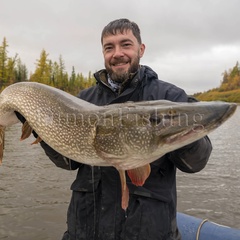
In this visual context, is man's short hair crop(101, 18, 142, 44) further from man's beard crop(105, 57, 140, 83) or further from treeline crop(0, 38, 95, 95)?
treeline crop(0, 38, 95, 95)

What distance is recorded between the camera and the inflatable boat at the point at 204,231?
3.26 m

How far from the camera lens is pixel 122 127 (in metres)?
2.09

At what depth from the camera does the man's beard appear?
262 centimetres

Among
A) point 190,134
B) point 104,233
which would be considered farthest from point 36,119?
point 190,134

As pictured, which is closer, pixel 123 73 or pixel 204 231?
pixel 123 73

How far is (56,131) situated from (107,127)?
495 millimetres

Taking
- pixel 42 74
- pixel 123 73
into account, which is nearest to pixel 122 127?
pixel 123 73

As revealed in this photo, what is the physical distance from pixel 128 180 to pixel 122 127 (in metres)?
0.45

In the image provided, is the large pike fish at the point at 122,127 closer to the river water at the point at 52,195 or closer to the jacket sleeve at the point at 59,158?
the jacket sleeve at the point at 59,158

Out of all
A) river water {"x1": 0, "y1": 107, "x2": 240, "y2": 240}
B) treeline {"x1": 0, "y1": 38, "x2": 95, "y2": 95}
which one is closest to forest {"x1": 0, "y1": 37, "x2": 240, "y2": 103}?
treeline {"x1": 0, "y1": 38, "x2": 95, "y2": 95}

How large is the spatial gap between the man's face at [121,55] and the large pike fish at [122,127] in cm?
48

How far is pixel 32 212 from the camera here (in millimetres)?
5844

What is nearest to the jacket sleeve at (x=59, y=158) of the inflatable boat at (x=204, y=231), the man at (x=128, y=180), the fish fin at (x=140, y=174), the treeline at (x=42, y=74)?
the man at (x=128, y=180)

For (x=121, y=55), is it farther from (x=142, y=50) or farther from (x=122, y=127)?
(x=122, y=127)
